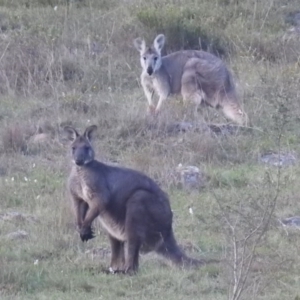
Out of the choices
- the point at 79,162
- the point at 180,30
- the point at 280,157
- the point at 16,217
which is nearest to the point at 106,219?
the point at 79,162

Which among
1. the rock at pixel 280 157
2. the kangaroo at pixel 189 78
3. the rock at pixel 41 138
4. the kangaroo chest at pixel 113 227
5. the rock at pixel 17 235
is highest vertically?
the kangaroo at pixel 189 78

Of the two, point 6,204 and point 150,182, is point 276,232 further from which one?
point 6,204

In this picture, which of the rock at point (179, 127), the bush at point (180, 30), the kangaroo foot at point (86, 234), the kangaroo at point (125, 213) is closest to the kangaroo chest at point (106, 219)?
the kangaroo at point (125, 213)

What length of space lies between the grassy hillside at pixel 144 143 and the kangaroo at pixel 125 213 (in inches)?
5.7

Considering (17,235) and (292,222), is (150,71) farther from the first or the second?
(17,235)

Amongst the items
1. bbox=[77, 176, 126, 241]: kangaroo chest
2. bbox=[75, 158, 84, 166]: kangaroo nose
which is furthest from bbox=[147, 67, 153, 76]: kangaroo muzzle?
bbox=[77, 176, 126, 241]: kangaroo chest

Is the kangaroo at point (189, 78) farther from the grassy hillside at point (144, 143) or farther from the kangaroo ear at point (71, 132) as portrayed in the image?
the kangaroo ear at point (71, 132)

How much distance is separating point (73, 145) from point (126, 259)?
3.26ft

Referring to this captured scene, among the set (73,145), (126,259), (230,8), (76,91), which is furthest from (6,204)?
(230,8)

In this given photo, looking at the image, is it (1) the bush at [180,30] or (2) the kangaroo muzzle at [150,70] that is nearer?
(2) the kangaroo muzzle at [150,70]

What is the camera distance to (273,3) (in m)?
16.8

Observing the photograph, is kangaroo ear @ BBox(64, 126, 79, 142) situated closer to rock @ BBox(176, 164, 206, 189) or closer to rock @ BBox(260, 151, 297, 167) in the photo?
rock @ BBox(176, 164, 206, 189)

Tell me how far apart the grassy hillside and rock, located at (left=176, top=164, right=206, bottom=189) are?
0.20 ft

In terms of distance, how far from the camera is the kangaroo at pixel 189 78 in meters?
12.4
